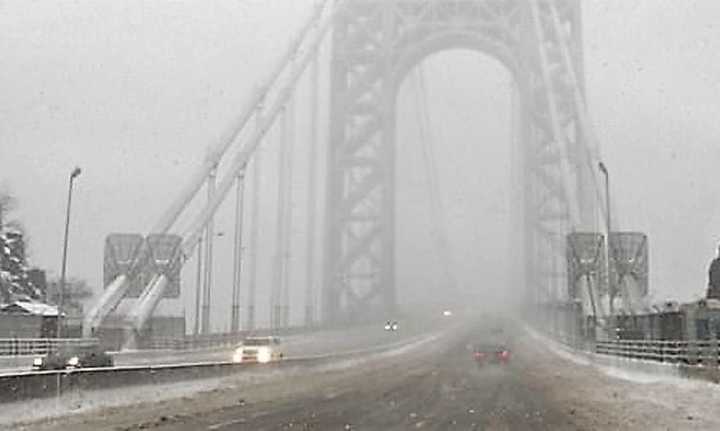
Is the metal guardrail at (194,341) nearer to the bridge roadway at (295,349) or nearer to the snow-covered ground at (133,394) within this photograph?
the bridge roadway at (295,349)

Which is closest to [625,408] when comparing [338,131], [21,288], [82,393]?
[82,393]

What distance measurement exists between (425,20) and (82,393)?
98915mm

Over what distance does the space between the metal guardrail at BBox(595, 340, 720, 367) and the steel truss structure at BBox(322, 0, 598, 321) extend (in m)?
51.3

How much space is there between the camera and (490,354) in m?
→ 49.6

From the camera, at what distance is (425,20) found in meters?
116

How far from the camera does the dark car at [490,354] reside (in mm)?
49188

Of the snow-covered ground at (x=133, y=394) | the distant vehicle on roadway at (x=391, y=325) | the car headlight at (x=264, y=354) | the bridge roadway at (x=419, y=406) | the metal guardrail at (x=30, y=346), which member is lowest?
the bridge roadway at (x=419, y=406)

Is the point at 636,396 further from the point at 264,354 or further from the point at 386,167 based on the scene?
the point at 386,167

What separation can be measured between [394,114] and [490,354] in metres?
65.7

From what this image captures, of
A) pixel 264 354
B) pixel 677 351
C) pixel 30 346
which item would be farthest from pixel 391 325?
pixel 677 351

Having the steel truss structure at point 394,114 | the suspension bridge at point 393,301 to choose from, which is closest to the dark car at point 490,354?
the suspension bridge at point 393,301

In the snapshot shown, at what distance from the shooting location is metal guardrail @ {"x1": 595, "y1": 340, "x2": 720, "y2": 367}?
33.4 m

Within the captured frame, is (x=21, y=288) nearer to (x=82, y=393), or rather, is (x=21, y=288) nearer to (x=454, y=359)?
(x=454, y=359)

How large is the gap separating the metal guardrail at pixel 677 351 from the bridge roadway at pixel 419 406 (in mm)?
1886
